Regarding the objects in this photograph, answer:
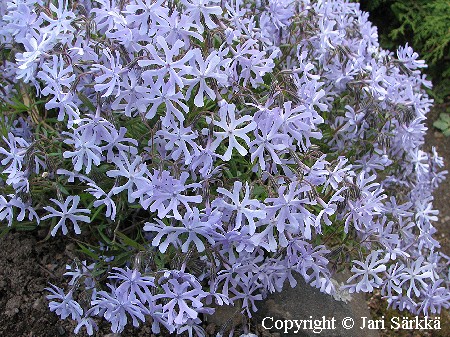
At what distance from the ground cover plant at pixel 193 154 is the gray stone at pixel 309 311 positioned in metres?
0.12

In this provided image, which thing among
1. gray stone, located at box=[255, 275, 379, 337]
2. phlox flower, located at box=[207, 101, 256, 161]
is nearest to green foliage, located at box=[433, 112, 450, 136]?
gray stone, located at box=[255, 275, 379, 337]

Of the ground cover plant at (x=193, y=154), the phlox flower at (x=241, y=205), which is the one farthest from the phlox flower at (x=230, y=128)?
the phlox flower at (x=241, y=205)

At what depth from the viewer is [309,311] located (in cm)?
258

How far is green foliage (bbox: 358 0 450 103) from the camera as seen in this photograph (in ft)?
14.3

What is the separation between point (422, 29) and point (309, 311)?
2652 millimetres

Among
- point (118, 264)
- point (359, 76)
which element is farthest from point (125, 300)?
point (359, 76)

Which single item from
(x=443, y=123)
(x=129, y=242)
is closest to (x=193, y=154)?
(x=129, y=242)

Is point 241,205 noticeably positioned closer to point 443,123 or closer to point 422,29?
point 443,123

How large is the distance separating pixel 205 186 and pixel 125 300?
46 cm

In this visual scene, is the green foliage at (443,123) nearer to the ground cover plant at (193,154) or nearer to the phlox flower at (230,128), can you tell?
the ground cover plant at (193,154)

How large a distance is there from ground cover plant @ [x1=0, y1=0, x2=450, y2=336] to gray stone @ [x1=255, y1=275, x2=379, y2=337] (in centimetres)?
12

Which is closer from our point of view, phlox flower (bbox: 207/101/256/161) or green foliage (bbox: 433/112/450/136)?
phlox flower (bbox: 207/101/256/161)

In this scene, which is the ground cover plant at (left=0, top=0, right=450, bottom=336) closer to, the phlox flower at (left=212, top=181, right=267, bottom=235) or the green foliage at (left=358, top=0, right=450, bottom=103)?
the phlox flower at (left=212, top=181, right=267, bottom=235)

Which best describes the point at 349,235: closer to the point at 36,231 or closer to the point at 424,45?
the point at 36,231
